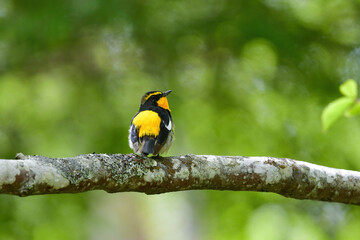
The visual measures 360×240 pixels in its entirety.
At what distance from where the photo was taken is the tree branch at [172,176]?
8.50 ft

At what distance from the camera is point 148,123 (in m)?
4.68

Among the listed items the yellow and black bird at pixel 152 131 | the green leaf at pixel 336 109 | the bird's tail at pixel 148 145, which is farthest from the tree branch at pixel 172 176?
the green leaf at pixel 336 109

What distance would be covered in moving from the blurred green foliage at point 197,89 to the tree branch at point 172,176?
3.15 metres

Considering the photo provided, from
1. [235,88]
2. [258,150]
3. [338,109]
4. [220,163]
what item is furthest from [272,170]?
[235,88]

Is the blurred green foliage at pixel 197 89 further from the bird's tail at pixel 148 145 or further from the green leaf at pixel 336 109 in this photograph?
the green leaf at pixel 336 109

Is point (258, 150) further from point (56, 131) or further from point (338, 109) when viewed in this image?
point (338, 109)

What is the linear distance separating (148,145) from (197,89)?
3597 mm

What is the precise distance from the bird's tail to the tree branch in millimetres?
659

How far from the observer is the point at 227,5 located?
7.26m

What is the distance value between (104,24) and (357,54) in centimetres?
358

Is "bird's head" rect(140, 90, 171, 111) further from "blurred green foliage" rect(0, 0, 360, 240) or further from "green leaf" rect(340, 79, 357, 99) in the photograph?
"green leaf" rect(340, 79, 357, 99)

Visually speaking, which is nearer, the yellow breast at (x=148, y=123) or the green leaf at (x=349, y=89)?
the green leaf at (x=349, y=89)

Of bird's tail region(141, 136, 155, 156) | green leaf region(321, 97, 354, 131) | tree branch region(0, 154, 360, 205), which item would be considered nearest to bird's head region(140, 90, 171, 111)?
bird's tail region(141, 136, 155, 156)

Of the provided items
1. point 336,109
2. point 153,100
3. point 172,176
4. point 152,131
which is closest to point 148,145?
point 152,131
